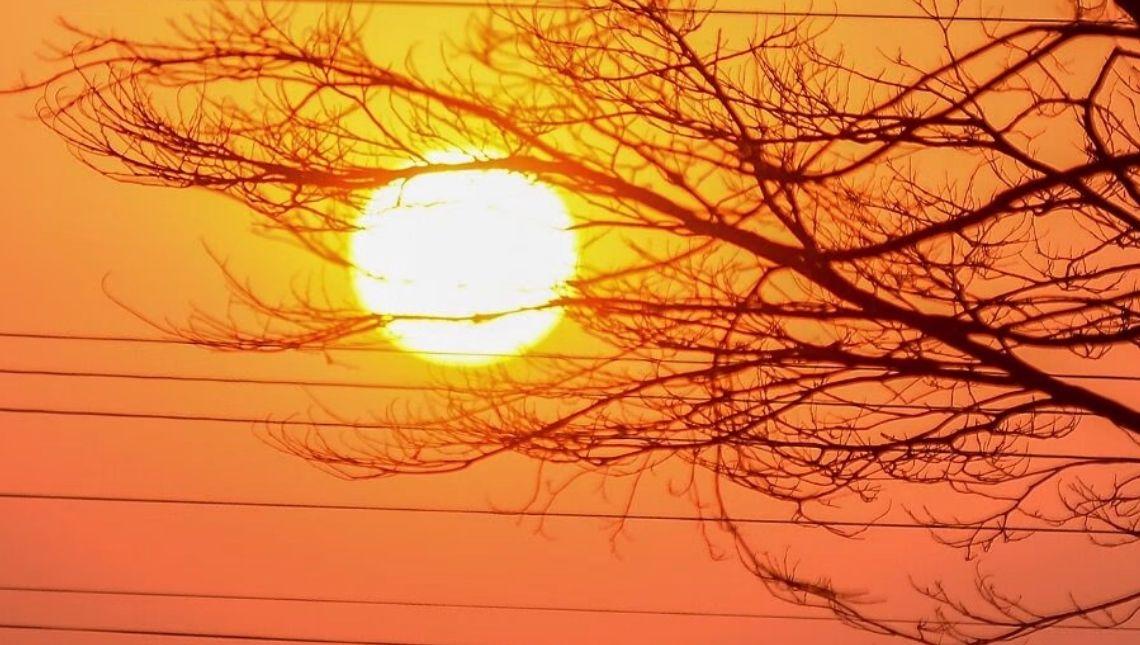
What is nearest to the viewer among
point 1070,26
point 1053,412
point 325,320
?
point 1070,26

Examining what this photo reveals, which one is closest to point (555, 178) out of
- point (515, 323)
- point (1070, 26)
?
point (515, 323)

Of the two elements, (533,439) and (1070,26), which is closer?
(1070,26)

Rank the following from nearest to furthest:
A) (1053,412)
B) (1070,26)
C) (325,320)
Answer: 1. (1070,26)
2. (1053,412)
3. (325,320)

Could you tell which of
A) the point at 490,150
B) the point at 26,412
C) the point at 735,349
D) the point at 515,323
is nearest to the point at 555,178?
the point at 490,150

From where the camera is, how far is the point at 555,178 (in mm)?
3129

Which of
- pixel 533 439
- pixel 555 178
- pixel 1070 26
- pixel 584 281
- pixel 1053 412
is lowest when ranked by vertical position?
pixel 533 439

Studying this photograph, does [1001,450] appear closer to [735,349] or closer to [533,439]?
[735,349]

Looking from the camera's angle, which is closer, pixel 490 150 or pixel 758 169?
pixel 758 169

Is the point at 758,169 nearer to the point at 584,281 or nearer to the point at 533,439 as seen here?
the point at 584,281

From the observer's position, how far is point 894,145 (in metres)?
3.01

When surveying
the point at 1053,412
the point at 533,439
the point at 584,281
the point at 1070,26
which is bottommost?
the point at 533,439

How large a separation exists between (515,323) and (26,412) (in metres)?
1.75

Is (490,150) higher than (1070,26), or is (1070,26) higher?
(1070,26)

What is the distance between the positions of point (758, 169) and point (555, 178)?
2.06ft
